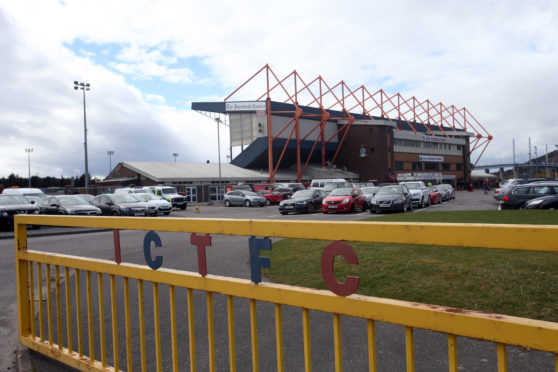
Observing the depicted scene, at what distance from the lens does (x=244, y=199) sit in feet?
119

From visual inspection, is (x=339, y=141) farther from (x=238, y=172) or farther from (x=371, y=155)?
(x=238, y=172)

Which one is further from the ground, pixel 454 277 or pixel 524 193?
pixel 524 193

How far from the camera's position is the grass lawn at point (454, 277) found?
15.5ft

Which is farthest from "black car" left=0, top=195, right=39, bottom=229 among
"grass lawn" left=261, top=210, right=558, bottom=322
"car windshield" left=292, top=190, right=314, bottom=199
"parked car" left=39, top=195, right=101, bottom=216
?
"grass lawn" left=261, top=210, right=558, bottom=322

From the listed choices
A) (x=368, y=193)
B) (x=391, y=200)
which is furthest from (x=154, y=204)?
(x=391, y=200)

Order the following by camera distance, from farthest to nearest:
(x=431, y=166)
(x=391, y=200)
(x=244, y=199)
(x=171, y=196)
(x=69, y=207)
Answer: (x=431, y=166), (x=244, y=199), (x=171, y=196), (x=391, y=200), (x=69, y=207)

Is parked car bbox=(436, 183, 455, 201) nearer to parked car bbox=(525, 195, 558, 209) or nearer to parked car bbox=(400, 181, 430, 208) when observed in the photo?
parked car bbox=(400, 181, 430, 208)

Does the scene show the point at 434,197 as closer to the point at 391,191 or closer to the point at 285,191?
the point at 391,191

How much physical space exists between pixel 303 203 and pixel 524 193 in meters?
11.0

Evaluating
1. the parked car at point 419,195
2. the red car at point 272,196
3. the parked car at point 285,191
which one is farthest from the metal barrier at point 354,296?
the parked car at point 285,191

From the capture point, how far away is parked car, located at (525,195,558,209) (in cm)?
1712

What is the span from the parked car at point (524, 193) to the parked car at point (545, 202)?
964 millimetres

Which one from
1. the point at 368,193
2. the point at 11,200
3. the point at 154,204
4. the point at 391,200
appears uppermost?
the point at 11,200

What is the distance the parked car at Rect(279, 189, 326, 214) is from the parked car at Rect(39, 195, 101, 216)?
993 cm
